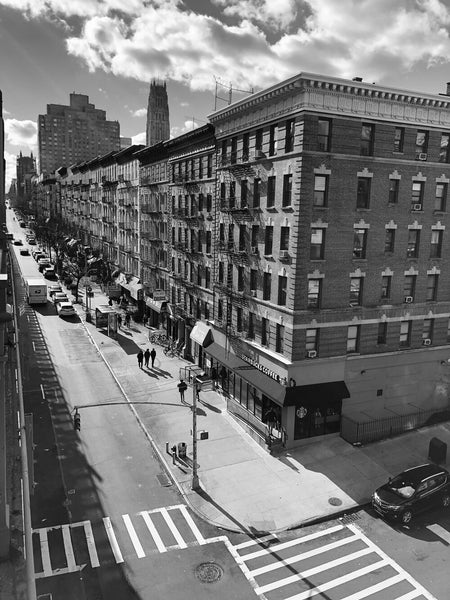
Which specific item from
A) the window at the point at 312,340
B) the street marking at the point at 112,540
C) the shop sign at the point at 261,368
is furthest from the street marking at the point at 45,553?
the window at the point at 312,340

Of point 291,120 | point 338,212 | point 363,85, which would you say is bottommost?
point 338,212

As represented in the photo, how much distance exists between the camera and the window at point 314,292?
27297mm

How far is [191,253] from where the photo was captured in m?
42.2

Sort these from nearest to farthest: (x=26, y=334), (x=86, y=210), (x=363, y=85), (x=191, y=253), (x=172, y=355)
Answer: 1. (x=363, y=85)
2. (x=191, y=253)
3. (x=172, y=355)
4. (x=26, y=334)
5. (x=86, y=210)

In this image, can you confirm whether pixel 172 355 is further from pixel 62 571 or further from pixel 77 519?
pixel 62 571

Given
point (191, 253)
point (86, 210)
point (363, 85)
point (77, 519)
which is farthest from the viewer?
point (86, 210)

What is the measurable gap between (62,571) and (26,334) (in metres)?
36.8


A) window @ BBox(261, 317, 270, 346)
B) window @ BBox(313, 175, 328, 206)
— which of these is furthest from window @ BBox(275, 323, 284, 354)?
window @ BBox(313, 175, 328, 206)

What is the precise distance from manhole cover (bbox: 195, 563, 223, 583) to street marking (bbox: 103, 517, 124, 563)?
3.08 m

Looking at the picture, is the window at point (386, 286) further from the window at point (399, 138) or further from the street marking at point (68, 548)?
the street marking at point (68, 548)

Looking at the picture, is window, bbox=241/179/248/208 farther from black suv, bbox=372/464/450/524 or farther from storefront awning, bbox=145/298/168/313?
storefront awning, bbox=145/298/168/313

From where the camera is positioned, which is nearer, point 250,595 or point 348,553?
point 250,595

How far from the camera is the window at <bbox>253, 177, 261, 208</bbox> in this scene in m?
30.2

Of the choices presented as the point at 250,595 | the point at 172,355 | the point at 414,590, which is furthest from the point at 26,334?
the point at 414,590
